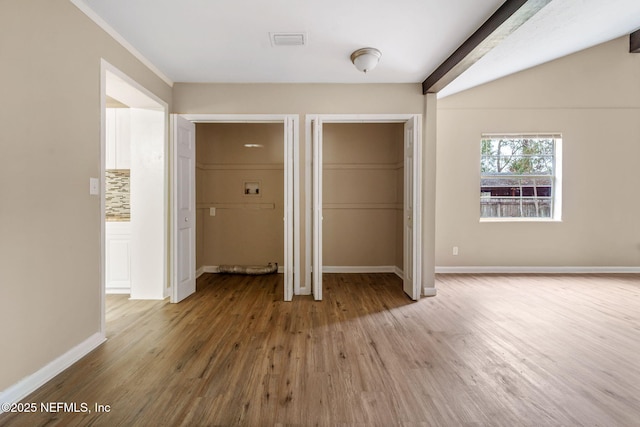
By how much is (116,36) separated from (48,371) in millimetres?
2615

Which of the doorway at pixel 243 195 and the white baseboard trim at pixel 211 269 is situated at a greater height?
the doorway at pixel 243 195

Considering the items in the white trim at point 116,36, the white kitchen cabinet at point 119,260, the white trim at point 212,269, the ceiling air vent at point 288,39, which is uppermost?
the ceiling air vent at point 288,39

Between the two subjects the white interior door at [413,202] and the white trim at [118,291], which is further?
the white trim at [118,291]

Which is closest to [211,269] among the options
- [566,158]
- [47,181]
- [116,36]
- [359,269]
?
[359,269]

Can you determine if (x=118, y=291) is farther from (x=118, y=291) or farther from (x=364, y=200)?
(x=364, y=200)

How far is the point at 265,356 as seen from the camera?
2.28 metres

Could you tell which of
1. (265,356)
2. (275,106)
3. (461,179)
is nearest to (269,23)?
(275,106)

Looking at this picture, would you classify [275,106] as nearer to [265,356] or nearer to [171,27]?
[171,27]

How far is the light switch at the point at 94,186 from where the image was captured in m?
2.39

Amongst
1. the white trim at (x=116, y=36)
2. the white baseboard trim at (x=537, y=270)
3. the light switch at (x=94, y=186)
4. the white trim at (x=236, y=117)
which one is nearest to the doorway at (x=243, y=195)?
the white trim at (x=236, y=117)

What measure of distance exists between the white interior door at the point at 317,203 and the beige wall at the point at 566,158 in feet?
7.73

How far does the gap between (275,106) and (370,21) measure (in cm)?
158

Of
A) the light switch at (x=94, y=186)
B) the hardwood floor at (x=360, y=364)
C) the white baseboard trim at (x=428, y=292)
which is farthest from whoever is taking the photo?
the white baseboard trim at (x=428, y=292)

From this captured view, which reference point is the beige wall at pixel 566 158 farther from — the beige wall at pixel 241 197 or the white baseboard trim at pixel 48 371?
the white baseboard trim at pixel 48 371
